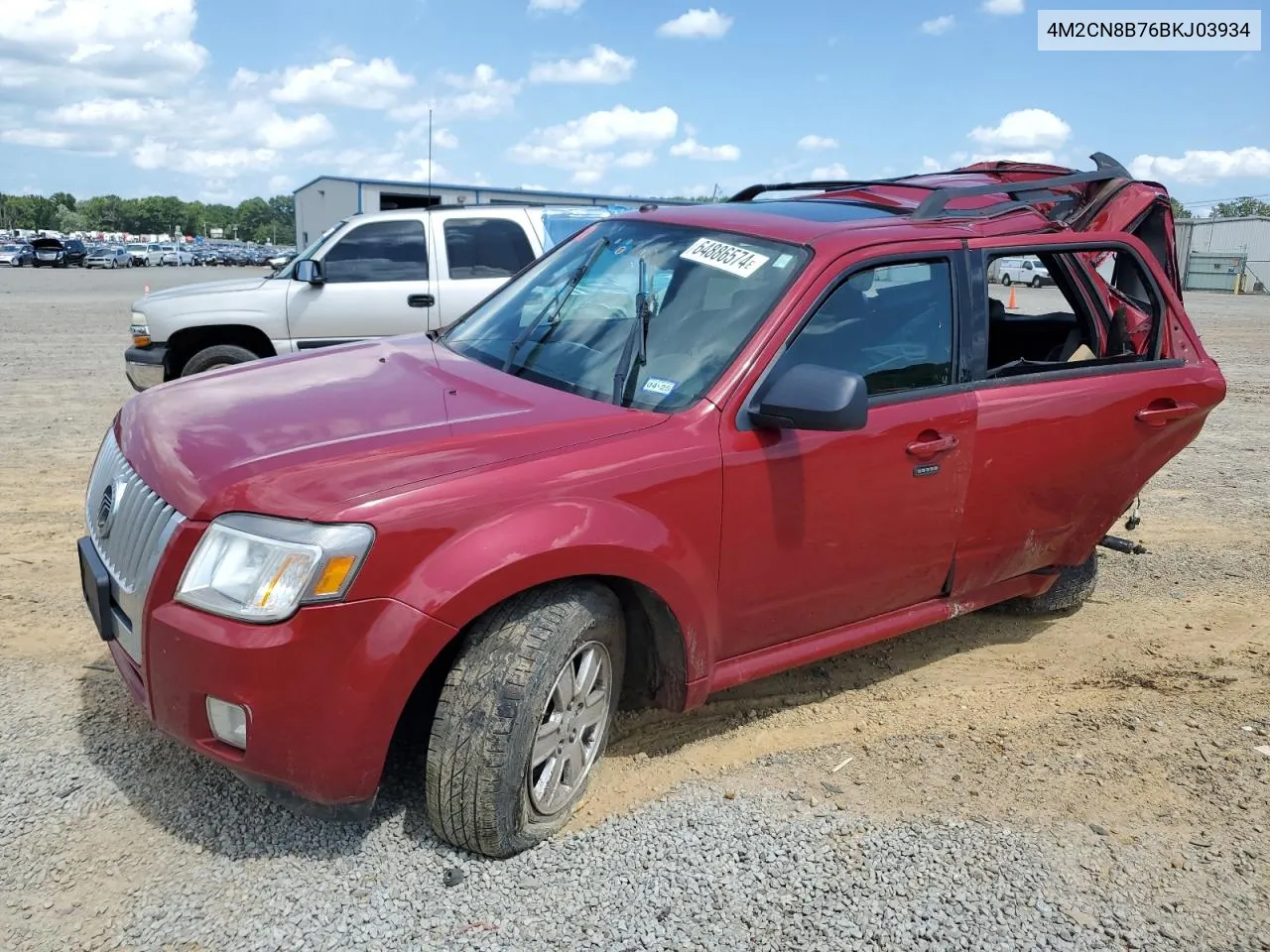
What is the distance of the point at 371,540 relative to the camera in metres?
2.50

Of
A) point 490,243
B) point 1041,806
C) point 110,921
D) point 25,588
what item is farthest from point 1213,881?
point 490,243

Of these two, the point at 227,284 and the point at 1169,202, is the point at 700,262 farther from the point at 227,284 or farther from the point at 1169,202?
the point at 227,284

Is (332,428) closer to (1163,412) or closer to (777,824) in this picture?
(777,824)

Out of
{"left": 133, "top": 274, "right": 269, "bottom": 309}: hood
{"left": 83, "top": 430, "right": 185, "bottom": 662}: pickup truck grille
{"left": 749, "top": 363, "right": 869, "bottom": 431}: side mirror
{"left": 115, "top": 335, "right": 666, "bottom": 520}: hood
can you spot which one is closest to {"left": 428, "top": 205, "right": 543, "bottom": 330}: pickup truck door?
{"left": 133, "top": 274, "right": 269, "bottom": 309}: hood

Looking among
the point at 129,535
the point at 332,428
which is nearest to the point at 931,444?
the point at 332,428

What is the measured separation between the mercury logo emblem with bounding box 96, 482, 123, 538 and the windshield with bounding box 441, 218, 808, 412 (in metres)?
1.30

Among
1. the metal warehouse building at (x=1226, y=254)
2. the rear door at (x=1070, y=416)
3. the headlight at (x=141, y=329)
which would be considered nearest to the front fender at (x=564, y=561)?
the rear door at (x=1070, y=416)

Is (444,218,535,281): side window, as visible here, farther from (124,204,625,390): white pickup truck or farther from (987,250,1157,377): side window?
(987,250,1157,377): side window

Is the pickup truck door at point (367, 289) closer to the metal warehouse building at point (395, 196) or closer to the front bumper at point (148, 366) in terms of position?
the front bumper at point (148, 366)

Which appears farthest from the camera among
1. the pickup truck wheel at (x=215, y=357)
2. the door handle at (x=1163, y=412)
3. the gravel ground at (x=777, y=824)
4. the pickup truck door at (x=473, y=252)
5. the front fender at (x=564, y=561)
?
the pickup truck door at (x=473, y=252)

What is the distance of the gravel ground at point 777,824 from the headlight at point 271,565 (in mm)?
837

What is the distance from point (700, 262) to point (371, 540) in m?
1.65

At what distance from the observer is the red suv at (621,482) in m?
2.56

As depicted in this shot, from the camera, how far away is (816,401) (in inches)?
117
